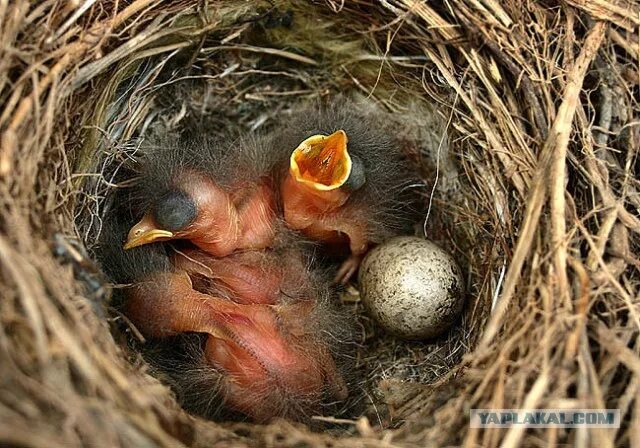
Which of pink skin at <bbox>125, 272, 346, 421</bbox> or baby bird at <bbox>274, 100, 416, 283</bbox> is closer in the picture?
pink skin at <bbox>125, 272, 346, 421</bbox>

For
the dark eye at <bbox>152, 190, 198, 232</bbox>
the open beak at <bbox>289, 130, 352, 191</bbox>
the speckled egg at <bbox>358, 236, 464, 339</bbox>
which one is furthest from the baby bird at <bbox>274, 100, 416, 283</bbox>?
the dark eye at <bbox>152, 190, 198, 232</bbox>

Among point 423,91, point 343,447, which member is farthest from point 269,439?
point 423,91

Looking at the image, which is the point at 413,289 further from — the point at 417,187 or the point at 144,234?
the point at 144,234

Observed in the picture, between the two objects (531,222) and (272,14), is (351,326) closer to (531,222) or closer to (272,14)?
(531,222)

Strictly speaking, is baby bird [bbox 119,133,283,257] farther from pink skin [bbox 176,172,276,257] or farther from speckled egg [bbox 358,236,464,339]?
speckled egg [bbox 358,236,464,339]

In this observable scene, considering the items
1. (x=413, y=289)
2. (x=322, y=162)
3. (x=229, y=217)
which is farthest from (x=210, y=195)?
(x=413, y=289)

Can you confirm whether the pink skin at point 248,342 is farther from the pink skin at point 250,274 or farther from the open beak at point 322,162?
the open beak at point 322,162
